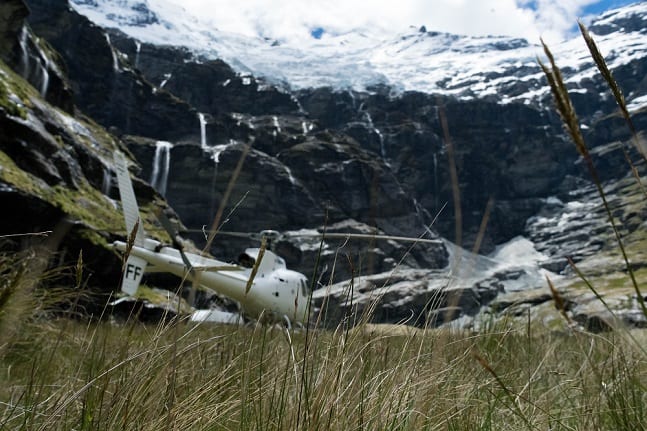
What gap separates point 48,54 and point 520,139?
413 ft

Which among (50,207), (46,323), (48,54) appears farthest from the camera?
(48,54)

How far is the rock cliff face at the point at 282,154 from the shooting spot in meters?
24.7

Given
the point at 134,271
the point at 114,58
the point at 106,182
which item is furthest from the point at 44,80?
the point at 114,58

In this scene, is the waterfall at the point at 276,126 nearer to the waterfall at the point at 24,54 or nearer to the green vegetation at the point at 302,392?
the waterfall at the point at 24,54

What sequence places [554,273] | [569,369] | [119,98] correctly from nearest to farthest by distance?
[569,369]
[119,98]
[554,273]

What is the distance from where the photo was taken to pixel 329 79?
168m

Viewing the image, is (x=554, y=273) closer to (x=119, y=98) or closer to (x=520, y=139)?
(x=520, y=139)

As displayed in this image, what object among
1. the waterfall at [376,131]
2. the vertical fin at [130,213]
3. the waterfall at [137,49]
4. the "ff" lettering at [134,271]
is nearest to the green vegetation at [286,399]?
the vertical fin at [130,213]

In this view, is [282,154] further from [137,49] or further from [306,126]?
[137,49]

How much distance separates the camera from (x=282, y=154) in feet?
336

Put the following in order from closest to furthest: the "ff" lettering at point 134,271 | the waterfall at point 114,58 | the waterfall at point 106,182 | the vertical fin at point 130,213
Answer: the vertical fin at point 130,213, the "ff" lettering at point 134,271, the waterfall at point 106,182, the waterfall at point 114,58

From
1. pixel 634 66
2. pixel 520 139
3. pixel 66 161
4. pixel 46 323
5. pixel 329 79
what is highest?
pixel 634 66

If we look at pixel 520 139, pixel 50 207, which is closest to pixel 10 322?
pixel 50 207

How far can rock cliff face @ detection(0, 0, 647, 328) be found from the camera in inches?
972
